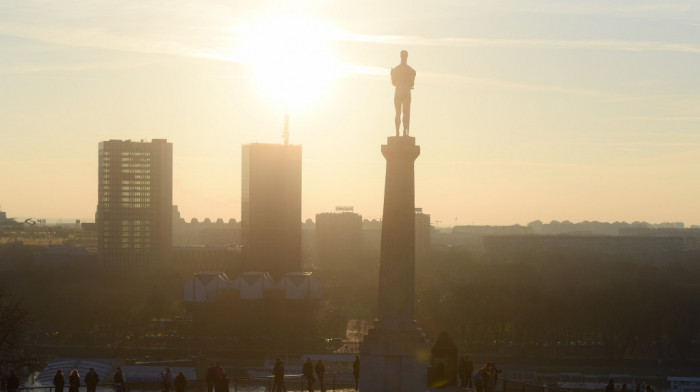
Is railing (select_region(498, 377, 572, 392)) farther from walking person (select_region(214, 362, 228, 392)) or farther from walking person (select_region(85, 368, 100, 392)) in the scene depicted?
walking person (select_region(85, 368, 100, 392))

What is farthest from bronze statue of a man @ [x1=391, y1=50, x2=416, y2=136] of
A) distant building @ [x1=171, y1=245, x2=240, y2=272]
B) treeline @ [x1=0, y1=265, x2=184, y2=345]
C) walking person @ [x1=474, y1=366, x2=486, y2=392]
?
distant building @ [x1=171, y1=245, x2=240, y2=272]

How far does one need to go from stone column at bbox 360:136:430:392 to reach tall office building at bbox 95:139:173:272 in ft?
424

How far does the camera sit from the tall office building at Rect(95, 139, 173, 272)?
15362cm

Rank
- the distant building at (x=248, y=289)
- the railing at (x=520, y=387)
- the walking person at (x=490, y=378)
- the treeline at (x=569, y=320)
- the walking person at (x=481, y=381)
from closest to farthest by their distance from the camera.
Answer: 1. the walking person at (x=490, y=378)
2. the walking person at (x=481, y=381)
3. the railing at (x=520, y=387)
4. the treeline at (x=569, y=320)
5. the distant building at (x=248, y=289)

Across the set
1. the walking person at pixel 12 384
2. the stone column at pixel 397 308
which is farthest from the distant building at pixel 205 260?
the stone column at pixel 397 308

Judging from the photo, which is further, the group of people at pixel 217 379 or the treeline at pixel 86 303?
the treeline at pixel 86 303

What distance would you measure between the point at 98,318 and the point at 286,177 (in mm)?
67074

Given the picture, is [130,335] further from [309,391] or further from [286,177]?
[286,177]

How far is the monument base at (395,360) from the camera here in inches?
1061

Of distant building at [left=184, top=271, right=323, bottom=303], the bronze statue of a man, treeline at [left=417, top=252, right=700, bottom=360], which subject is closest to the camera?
the bronze statue of a man

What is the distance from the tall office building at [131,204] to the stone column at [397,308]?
129089mm

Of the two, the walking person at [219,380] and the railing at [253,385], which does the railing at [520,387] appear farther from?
the walking person at [219,380]

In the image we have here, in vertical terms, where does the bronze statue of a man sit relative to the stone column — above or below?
above

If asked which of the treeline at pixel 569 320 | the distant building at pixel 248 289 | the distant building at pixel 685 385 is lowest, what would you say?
the distant building at pixel 685 385
